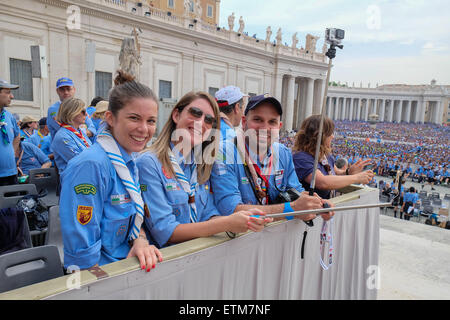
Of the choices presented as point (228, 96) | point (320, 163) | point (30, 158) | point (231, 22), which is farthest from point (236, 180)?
point (231, 22)

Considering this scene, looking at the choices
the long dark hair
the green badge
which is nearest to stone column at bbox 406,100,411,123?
the long dark hair

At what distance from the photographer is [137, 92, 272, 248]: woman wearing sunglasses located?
1.86 metres

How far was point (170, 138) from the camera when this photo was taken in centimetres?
211

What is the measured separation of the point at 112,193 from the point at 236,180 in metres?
0.95

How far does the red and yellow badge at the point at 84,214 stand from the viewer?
1.62 meters

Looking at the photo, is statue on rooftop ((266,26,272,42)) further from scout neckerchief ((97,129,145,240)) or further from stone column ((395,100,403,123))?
stone column ((395,100,403,123))

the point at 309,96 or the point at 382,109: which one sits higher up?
the point at 382,109

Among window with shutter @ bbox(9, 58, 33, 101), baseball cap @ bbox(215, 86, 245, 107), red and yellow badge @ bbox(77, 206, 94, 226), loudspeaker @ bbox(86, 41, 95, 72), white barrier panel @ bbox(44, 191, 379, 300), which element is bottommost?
white barrier panel @ bbox(44, 191, 379, 300)

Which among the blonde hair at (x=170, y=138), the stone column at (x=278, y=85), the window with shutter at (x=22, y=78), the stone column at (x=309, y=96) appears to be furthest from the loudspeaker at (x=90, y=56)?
the stone column at (x=309, y=96)

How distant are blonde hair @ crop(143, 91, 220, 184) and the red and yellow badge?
0.52 metres

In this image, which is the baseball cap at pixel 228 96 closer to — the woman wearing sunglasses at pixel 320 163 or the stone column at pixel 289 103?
the woman wearing sunglasses at pixel 320 163

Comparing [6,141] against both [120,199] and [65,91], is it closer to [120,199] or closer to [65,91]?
[65,91]
